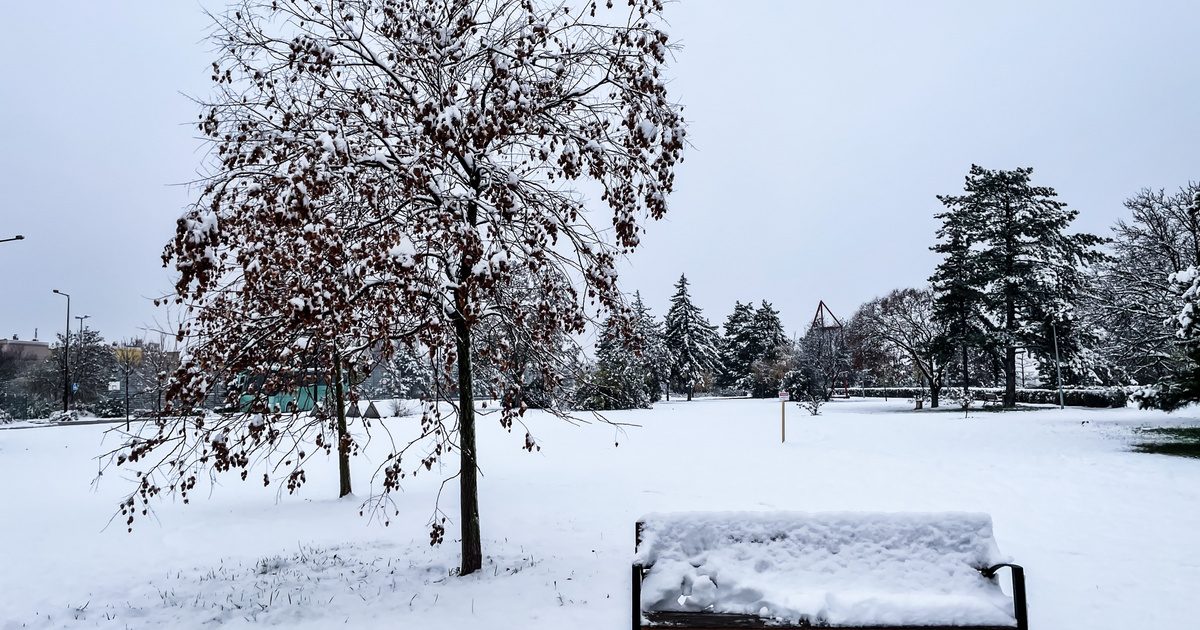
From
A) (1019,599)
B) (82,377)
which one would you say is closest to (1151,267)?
(1019,599)

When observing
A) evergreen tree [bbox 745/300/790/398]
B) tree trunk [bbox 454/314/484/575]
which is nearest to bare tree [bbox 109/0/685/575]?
tree trunk [bbox 454/314/484/575]

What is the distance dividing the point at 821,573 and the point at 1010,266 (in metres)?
36.6

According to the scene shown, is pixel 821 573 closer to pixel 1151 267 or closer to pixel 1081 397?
pixel 1151 267

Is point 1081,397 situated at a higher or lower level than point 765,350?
lower

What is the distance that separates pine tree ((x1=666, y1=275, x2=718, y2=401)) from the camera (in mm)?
55844

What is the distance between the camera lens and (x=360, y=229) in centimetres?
566

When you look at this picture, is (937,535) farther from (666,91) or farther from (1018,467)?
(1018,467)

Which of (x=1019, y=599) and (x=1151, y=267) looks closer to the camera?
(x=1019, y=599)

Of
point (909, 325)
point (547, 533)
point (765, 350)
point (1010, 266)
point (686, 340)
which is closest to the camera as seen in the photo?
point (547, 533)

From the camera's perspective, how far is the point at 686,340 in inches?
2190

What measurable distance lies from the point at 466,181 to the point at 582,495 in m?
7.27

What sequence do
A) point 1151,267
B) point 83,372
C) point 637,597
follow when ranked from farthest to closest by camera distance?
1. point 83,372
2. point 1151,267
3. point 637,597

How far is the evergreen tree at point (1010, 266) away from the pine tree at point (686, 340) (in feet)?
72.8

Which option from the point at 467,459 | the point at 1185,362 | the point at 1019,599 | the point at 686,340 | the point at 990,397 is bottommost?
the point at 990,397
